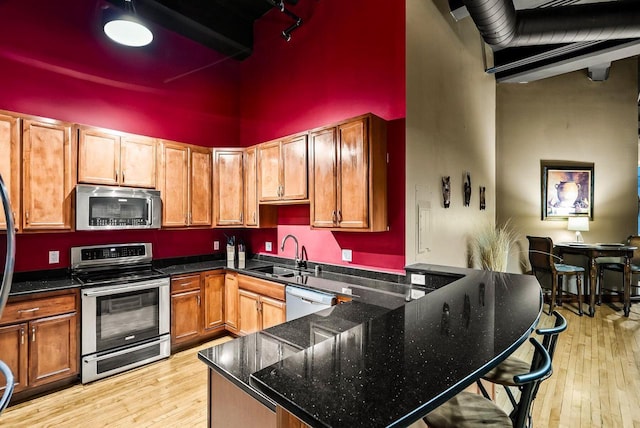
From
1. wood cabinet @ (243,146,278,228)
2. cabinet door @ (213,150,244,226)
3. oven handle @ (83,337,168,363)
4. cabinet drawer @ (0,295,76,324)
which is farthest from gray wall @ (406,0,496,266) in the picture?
cabinet drawer @ (0,295,76,324)

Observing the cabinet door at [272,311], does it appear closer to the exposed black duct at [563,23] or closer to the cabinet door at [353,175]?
the cabinet door at [353,175]

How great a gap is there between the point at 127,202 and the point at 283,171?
1.68 meters

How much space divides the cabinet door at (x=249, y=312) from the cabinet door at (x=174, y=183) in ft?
3.80

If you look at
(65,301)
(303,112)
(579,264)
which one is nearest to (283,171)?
(303,112)

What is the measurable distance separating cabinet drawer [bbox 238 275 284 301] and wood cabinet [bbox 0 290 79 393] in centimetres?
157

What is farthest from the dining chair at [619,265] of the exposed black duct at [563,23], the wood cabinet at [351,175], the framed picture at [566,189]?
the wood cabinet at [351,175]

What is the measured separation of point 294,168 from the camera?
353cm

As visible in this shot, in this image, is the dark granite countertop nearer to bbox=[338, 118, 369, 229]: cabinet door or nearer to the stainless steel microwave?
bbox=[338, 118, 369, 229]: cabinet door

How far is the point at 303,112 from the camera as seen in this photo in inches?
156

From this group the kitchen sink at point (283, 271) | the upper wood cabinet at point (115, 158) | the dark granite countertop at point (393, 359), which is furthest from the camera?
the kitchen sink at point (283, 271)

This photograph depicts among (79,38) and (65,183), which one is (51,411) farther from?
(79,38)

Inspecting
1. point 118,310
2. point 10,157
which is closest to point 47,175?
point 10,157

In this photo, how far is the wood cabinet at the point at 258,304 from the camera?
3.32m

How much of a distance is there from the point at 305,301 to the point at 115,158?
8.12 ft
